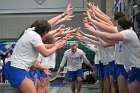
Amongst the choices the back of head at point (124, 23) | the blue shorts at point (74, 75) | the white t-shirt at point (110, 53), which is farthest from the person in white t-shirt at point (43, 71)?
the blue shorts at point (74, 75)

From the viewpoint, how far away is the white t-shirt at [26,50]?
5879mm

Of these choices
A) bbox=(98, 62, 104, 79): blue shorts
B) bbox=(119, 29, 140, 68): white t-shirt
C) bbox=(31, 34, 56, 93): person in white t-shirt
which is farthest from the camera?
bbox=(98, 62, 104, 79): blue shorts

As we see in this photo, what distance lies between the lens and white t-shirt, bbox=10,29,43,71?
588 centimetres

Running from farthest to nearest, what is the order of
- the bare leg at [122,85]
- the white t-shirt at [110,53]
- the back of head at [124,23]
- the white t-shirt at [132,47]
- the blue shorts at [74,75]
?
the blue shorts at [74,75]
the white t-shirt at [110,53]
the bare leg at [122,85]
the back of head at [124,23]
the white t-shirt at [132,47]

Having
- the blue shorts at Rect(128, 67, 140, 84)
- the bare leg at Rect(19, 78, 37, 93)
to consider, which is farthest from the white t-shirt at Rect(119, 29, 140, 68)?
the bare leg at Rect(19, 78, 37, 93)

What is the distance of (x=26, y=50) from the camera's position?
590 centimetres

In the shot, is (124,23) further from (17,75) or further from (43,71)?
(43,71)

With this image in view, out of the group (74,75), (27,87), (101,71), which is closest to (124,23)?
(27,87)

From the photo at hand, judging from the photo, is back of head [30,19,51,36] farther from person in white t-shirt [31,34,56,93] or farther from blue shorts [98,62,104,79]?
blue shorts [98,62,104,79]

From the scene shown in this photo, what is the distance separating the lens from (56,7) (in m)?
19.3

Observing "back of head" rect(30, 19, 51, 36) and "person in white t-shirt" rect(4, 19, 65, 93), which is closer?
"person in white t-shirt" rect(4, 19, 65, 93)

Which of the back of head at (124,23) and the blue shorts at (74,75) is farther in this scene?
the blue shorts at (74,75)

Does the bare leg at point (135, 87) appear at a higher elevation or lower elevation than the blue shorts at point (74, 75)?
higher

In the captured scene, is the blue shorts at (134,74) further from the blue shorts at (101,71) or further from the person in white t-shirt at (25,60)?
the blue shorts at (101,71)
